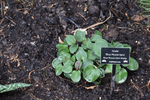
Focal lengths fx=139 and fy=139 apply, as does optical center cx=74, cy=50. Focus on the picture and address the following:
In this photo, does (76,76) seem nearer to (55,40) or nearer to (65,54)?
(65,54)

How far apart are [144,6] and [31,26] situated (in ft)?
6.07

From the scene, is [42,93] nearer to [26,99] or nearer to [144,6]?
[26,99]

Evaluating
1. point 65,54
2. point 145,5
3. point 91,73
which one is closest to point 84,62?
point 91,73

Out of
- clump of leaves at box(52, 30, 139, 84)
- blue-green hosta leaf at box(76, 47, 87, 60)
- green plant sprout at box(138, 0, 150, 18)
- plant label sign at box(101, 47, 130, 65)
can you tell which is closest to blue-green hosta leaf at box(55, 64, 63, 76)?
clump of leaves at box(52, 30, 139, 84)

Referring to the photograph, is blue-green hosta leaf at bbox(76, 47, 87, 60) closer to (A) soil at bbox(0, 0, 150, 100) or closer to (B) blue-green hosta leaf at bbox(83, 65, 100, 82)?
(B) blue-green hosta leaf at bbox(83, 65, 100, 82)

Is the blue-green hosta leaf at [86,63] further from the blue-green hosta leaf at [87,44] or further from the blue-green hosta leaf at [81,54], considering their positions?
the blue-green hosta leaf at [87,44]

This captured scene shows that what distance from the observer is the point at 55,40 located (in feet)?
7.14

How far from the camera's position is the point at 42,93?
194 centimetres

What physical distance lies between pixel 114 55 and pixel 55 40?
105 cm

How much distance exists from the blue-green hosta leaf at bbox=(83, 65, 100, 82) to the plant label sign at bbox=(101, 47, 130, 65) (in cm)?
32

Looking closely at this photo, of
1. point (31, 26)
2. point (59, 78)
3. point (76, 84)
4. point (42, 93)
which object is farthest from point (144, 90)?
point (31, 26)

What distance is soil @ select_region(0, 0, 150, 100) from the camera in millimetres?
1945

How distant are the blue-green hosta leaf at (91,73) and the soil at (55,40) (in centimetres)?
29

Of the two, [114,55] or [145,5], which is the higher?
[145,5]
